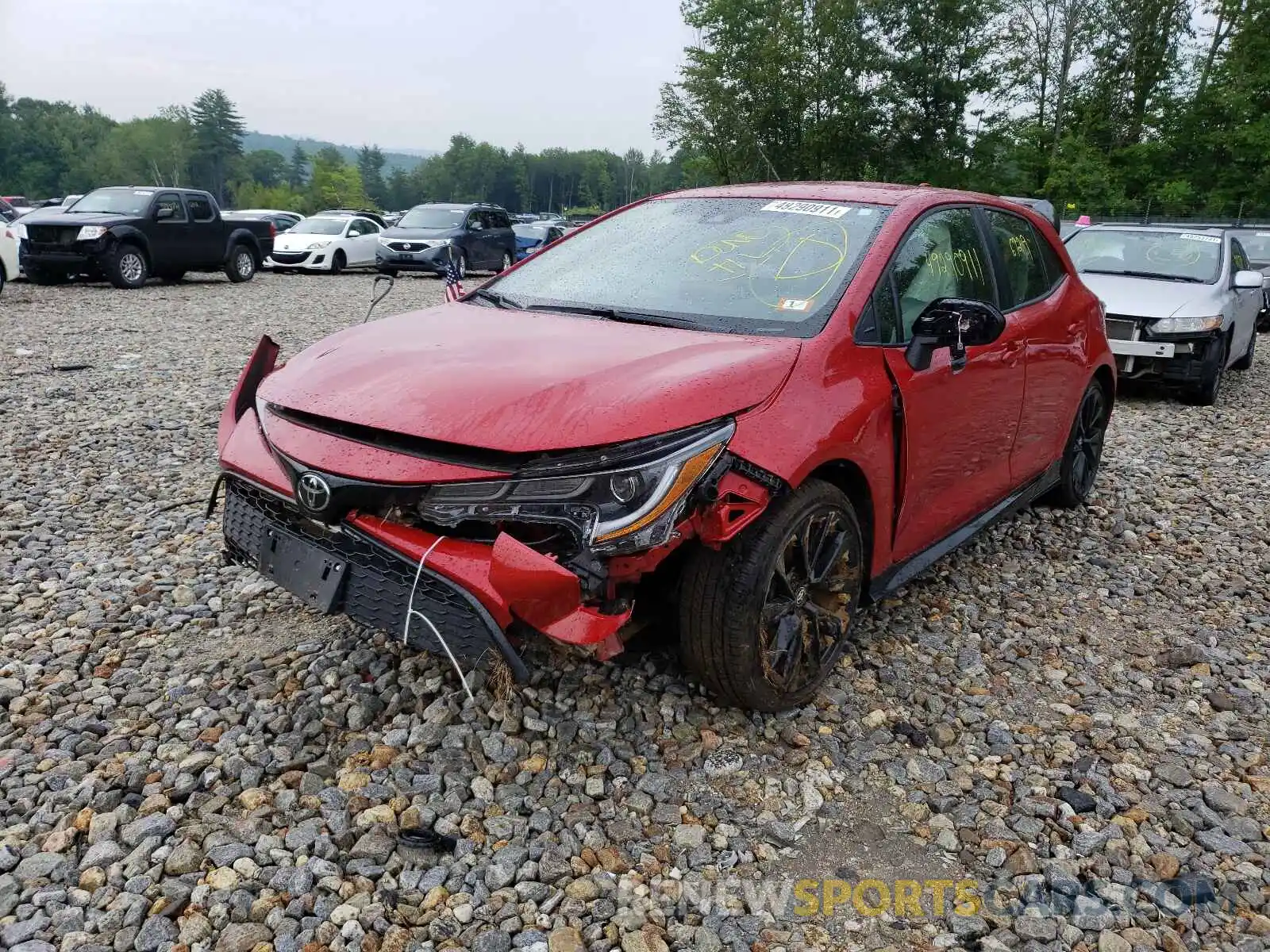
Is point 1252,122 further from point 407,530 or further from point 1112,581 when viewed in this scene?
point 407,530

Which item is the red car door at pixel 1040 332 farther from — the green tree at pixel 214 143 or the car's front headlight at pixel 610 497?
the green tree at pixel 214 143

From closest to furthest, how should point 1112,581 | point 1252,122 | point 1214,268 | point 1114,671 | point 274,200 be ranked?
1. point 1114,671
2. point 1112,581
3. point 1214,268
4. point 1252,122
5. point 274,200

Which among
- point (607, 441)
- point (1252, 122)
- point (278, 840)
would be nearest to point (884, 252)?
point (607, 441)

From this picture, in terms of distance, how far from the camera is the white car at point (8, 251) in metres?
13.7

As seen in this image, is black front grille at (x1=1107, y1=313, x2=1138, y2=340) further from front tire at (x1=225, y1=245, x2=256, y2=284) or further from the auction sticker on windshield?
front tire at (x1=225, y1=245, x2=256, y2=284)

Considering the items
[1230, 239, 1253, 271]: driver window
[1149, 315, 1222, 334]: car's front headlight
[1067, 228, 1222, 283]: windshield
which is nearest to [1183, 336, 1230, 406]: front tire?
[1149, 315, 1222, 334]: car's front headlight

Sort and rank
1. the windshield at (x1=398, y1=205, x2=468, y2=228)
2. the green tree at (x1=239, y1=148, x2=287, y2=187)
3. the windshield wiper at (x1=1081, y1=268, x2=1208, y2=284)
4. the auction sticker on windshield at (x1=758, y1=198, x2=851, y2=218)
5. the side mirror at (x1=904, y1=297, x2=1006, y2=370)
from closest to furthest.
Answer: the side mirror at (x1=904, y1=297, x2=1006, y2=370) → the auction sticker on windshield at (x1=758, y1=198, x2=851, y2=218) → the windshield wiper at (x1=1081, y1=268, x2=1208, y2=284) → the windshield at (x1=398, y1=205, x2=468, y2=228) → the green tree at (x1=239, y1=148, x2=287, y2=187)

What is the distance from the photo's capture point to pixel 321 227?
21984 mm

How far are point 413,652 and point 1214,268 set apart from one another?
28.8 ft

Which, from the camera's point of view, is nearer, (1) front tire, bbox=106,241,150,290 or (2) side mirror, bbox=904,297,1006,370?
(2) side mirror, bbox=904,297,1006,370

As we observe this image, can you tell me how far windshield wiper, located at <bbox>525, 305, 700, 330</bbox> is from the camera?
315 centimetres

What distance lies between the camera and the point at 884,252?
3.27 m

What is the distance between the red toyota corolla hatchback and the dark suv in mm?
16896

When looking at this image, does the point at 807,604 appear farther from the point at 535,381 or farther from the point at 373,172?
the point at 373,172
